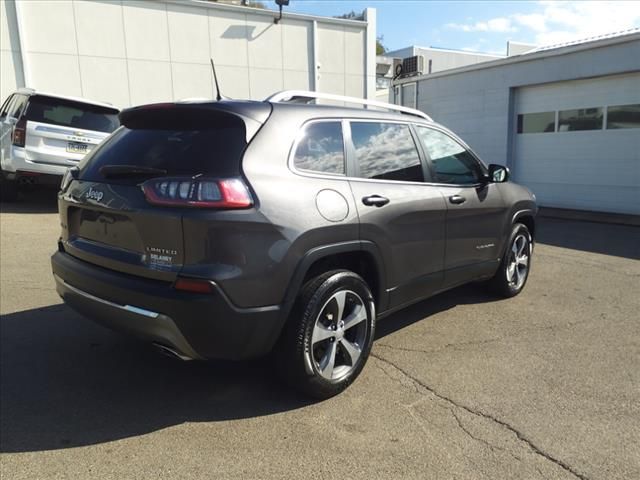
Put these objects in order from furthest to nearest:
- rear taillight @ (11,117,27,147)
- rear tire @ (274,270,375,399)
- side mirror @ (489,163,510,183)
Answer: rear taillight @ (11,117,27,147) → side mirror @ (489,163,510,183) → rear tire @ (274,270,375,399)

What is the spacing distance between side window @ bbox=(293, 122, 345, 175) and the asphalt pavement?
1.46 meters

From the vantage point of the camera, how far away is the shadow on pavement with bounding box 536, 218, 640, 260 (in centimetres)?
821

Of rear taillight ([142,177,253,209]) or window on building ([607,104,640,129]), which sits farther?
window on building ([607,104,640,129])

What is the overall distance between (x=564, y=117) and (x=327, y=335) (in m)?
12.2

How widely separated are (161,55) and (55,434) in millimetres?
11841

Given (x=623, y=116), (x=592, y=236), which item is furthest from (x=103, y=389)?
(x=623, y=116)

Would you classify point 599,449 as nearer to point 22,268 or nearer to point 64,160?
point 22,268

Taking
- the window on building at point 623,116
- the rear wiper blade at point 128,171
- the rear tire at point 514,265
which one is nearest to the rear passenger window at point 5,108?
A: the rear wiper blade at point 128,171

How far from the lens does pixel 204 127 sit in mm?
3039

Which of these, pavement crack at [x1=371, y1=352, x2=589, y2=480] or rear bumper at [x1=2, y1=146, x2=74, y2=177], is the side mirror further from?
rear bumper at [x1=2, y1=146, x2=74, y2=177]

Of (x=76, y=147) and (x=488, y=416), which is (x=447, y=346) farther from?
(x=76, y=147)

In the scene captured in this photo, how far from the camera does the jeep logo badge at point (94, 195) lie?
313 cm

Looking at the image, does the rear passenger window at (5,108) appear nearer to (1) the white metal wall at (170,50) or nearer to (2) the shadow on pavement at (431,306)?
(1) the white metal wall at (170,50)

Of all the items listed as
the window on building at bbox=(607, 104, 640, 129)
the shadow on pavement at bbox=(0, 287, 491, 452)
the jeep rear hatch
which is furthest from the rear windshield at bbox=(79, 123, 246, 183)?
the window on building at bbox=(607, 104, 640, 129)
